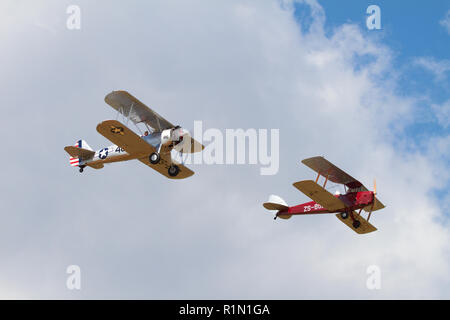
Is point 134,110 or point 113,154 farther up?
point 134,110

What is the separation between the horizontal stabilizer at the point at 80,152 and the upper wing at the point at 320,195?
10141mm

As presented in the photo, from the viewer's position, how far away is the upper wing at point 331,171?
38781 mm

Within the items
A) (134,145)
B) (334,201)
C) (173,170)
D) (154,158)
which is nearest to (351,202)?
(334,201)

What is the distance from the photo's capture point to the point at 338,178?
39.9 m

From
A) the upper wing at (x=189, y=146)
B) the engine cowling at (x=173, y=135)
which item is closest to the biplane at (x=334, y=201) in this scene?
the upper wing at (x=189, y=146)

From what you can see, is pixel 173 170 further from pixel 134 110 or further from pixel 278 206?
pixel 278 206

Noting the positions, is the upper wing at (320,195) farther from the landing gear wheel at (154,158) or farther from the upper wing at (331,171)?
the landing gear wheel at (154,158)

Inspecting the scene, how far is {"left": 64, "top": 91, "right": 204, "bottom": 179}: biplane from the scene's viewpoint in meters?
35.3

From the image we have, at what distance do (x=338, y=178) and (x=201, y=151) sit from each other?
744cm

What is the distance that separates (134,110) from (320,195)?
995 cm

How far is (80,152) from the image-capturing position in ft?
128

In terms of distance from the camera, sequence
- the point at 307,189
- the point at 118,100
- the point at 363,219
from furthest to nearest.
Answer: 1. the point at 363,219
2. the point at 307,189
3. the point at 118,100
